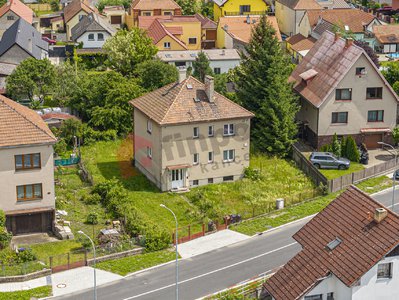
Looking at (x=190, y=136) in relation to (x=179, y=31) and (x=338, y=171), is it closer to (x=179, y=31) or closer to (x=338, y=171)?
(x=338, y=171)

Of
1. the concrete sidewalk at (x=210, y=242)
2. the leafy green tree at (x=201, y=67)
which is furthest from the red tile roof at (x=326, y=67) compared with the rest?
the concrete sidewalk at (x=210, y=242)

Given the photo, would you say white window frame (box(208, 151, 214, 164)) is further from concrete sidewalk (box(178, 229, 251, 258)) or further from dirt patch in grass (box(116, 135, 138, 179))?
concrete sidewalk (box(178, 229, 251, 258))

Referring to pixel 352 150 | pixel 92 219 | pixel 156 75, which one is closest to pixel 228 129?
pixel 352 150

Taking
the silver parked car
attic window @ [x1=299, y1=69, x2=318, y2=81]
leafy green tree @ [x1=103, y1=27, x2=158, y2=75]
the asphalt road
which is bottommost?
the asphalt road

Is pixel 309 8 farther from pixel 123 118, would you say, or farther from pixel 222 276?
pixel 222 276

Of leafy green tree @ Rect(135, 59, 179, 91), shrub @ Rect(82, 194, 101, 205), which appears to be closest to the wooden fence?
leafy green tree @ Rect(135, 59, 179, 91)
